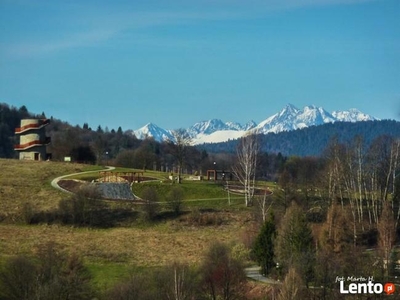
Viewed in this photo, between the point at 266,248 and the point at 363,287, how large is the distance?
890 centimetres

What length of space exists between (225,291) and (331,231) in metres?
11.9

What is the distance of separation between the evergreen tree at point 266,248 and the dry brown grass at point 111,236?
4921mm

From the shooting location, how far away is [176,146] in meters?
81.9

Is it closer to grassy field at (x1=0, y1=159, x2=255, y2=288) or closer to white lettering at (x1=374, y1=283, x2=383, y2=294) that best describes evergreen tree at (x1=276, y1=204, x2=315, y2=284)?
white lettering at (x1=374, y1=283, x2=383, y2=294)

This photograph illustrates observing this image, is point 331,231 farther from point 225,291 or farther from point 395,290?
point 225,291

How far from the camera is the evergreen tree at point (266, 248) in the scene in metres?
41.8

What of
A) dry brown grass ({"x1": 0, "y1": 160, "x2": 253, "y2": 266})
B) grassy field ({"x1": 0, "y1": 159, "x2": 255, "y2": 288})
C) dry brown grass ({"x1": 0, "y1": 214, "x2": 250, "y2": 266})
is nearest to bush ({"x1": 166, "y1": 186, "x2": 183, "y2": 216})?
grassy field ({"x1": 0, "y1": 159, "x2": 255, "y2": 288})

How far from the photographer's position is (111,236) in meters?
56.9

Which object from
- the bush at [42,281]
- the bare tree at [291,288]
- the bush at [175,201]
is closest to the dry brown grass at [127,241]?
the bush at [175,201]

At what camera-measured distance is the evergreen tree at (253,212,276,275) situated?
137ft

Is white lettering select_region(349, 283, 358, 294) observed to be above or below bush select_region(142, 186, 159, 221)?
below

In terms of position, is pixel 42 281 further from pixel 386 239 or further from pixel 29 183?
pixel 29 183

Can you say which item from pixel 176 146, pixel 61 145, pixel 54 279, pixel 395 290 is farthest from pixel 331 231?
pixel 61 145

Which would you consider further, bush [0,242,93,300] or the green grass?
the green grass
